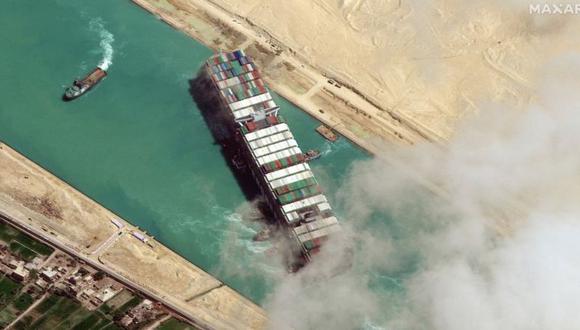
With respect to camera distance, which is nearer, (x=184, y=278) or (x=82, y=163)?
(x=184, y=278)

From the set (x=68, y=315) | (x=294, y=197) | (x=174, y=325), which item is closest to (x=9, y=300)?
(x=68, y=315)

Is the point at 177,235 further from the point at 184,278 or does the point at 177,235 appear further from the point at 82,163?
the point at 82,163

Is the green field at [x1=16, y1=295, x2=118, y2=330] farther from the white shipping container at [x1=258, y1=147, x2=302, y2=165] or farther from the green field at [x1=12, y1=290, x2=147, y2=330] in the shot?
the white shipping container at [x1=258, y1=147, x2=302, y2=165]

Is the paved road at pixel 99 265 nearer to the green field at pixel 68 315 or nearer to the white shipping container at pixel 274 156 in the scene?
the green field at pixel 68 315

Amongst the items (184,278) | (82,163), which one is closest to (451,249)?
(184,278)

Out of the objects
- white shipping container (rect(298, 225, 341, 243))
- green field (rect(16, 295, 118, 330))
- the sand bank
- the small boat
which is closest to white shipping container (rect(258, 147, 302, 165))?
the small boat

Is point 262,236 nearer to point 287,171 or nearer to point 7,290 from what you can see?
point 287,171

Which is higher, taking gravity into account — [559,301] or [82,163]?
[82,163]
